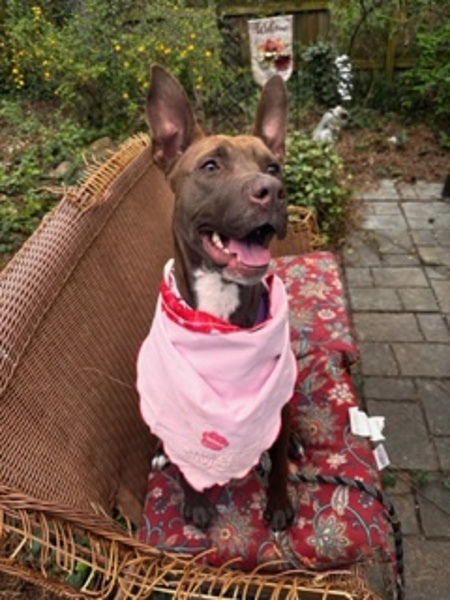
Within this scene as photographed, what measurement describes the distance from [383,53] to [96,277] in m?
6.87

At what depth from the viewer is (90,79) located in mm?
6371

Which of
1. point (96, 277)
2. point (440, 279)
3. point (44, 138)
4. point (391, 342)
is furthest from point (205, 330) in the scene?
point (44, 138)

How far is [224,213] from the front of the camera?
5.82 feet

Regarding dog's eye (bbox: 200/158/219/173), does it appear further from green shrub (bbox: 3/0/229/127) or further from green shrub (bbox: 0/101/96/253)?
green shrub (bbox: 3/0/229/127)

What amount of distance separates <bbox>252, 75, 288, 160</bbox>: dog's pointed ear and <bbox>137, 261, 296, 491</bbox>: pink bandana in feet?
2.63

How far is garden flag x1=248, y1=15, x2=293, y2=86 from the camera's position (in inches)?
192

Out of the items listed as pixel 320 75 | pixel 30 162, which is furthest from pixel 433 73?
pixel 30 162

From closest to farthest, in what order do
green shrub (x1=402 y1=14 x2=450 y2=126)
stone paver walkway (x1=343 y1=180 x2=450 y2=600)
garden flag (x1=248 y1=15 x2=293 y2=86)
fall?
1. stone paver walkway (x1=343 y1=180 x2=450 y2=600)
2. garden flag (x1=248 y1=15 x2=293 y2=86)
3. green shrub (x1=402 y1=14 x2=450 y2=126)

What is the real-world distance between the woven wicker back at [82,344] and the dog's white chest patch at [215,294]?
467mm

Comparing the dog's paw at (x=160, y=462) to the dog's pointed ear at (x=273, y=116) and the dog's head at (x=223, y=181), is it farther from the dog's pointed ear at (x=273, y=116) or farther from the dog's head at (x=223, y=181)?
the dog's pointed ear at (x=273, y=116)

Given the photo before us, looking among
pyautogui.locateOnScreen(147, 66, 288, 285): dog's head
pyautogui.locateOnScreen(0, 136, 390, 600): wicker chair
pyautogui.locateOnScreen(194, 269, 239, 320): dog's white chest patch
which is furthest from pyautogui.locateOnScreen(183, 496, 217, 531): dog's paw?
pyautogui.locateOnScreen(147, 66, 288, 285): dog's head

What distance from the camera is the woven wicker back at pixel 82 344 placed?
5.08ft

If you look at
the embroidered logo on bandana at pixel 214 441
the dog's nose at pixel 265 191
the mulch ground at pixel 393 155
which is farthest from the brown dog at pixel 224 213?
the mulch ground at pixel 393 155

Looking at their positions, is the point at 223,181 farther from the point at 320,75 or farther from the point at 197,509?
the point at 320,75
